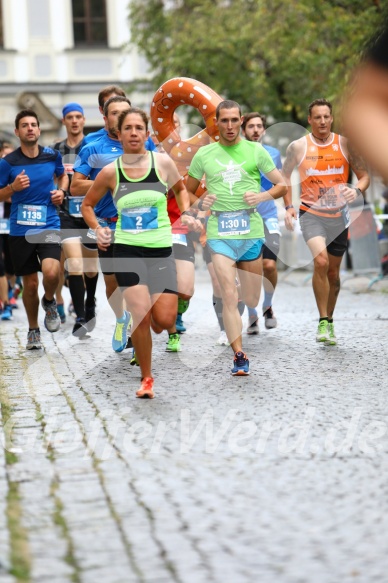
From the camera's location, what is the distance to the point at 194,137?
1019 centimetres

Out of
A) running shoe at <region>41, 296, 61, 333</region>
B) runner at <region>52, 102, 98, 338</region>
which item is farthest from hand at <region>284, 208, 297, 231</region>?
running shoe at <region>41, 296, 61, 333</region>

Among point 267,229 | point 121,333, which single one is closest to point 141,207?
point 121,333

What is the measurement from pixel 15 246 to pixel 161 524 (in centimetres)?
610

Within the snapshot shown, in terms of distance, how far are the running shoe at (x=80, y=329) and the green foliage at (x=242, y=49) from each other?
11211 mm

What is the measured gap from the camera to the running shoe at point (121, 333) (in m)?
9.42

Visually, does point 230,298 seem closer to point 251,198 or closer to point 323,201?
point 251,198

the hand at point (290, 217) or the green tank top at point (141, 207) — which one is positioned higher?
the green tank top at point (141, 207)

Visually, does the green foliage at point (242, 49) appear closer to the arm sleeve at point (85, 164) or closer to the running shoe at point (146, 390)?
the arm sleeve at point (85, 164)

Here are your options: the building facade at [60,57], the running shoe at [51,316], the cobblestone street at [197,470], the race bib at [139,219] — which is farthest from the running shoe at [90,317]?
the building facade at [60,57]

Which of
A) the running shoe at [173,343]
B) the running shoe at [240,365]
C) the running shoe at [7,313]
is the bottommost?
the running shoe at [7,313]

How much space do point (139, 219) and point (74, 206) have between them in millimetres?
3965

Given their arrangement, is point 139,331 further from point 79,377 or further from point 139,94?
point 139,94

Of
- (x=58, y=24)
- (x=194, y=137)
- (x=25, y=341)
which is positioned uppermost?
(x=58, y=24)

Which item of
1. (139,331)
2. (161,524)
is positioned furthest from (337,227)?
(161,524)
